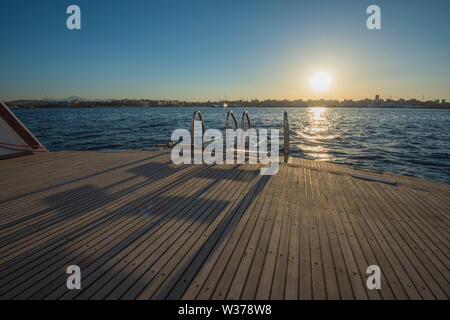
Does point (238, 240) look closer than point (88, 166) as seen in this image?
Yes

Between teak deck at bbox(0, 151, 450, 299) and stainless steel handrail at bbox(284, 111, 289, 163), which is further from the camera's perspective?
stainless steel handrail at bbox(284, 111, 289, 163)

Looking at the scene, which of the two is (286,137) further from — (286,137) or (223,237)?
(223,237)

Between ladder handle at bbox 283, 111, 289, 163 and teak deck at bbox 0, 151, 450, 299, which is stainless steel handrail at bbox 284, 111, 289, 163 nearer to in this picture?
ladder handle at bbox 283, 111, 289, 163

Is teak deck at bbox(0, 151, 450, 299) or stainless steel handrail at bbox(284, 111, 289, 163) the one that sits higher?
stainless steel handrail at bbox(284, 111, 289, 163)

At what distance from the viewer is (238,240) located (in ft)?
9.71

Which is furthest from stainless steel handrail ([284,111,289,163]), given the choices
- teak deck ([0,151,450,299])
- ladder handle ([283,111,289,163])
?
teak deck ([0,151,450,299])

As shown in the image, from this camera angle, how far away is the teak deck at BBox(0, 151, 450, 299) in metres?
2.21

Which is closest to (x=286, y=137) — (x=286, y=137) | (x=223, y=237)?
(x=286, y=137)

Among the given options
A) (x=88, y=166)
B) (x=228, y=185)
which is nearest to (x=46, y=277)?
(x=228, y=185)

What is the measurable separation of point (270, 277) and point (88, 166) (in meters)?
6.51

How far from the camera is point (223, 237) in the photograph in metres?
3.03

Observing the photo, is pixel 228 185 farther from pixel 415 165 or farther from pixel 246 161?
pixel 415 165
